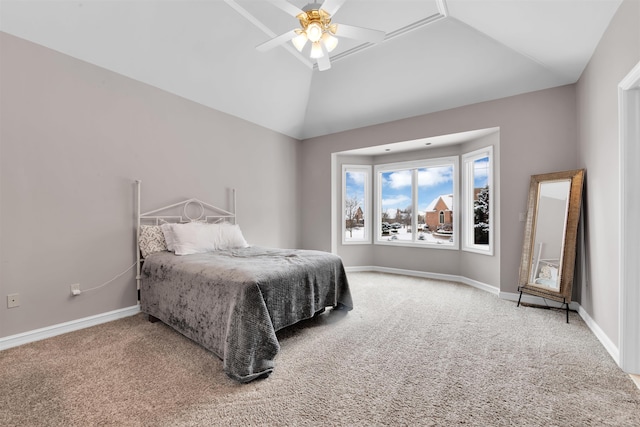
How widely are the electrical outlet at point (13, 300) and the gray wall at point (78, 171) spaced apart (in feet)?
0.10

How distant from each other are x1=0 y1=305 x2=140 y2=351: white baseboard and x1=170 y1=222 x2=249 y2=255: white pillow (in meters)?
0.88

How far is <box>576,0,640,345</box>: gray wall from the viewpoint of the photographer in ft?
6.63

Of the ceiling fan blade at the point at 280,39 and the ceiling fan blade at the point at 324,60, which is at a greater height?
the ceiling fan blade at the point at 280,39

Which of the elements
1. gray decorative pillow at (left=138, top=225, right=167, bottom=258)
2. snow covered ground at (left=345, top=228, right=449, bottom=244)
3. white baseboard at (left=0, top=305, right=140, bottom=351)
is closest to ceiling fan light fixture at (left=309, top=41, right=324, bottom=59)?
gray decorative pillow at (left=138, top=225, right=167, bottom=258)

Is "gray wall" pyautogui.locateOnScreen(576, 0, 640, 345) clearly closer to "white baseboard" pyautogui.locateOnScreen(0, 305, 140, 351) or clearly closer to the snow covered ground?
the snow covered ground

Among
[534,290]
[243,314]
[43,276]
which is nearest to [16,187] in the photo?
[43,276]

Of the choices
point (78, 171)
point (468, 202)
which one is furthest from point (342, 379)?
point (468, 202)

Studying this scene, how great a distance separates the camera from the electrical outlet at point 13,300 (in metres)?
2.31

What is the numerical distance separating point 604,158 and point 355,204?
358 cm

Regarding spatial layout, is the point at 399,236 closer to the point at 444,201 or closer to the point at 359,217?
the point at 359,217

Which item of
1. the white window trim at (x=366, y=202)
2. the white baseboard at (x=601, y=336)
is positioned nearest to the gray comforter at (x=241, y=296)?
the white baseboard at (x=601, y=336)

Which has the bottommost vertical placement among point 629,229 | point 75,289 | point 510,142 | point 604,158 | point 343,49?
point 75,289

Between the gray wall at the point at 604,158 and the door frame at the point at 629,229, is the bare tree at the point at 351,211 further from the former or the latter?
the door frame at the point at 629,229

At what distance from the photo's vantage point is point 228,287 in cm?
204
